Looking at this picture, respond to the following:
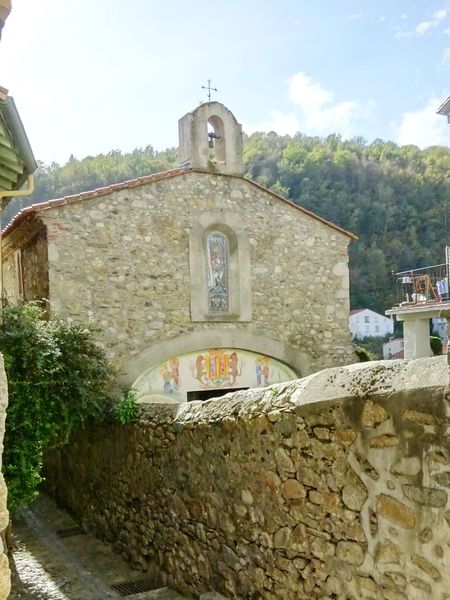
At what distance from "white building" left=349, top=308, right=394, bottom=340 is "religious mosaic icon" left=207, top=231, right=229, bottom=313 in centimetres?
3309

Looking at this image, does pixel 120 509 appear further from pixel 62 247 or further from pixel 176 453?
pixel 62 247

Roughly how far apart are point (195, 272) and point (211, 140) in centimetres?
267

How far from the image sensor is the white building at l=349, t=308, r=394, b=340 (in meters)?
43.3

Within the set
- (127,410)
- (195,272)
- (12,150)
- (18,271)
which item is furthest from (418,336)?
(12,150)

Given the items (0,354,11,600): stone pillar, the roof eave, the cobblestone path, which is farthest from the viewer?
the cobblestone path

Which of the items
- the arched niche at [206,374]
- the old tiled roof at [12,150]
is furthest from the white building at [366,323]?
the old tiled roof at [12,150]

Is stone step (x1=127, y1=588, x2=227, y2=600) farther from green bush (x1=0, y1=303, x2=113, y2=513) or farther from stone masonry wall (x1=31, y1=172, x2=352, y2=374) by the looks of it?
stone masonry wall (x1=31, y1=172, x2=352, y2=374)

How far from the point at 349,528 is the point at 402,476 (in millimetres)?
588

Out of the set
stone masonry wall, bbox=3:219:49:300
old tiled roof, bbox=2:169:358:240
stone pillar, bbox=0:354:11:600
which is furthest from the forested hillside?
stone pillar, bbox=0:354:11:600

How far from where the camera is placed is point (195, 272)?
33.8 ft

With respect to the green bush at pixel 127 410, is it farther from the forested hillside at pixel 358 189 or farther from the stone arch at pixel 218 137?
the forested hillside at pixel 358 189

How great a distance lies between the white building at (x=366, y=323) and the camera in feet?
142

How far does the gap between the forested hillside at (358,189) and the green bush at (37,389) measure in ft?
116

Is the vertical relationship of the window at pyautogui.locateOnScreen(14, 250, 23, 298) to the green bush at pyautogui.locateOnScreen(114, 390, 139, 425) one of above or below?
above
